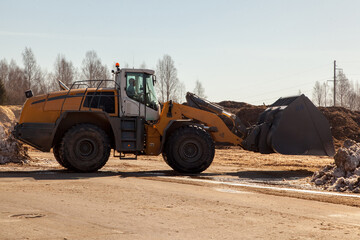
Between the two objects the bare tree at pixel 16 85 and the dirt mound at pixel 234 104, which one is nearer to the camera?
the dirt mound at pixel 234 104

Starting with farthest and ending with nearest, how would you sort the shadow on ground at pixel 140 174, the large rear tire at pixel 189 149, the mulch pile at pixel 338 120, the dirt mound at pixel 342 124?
the mulch pile at pixel 338 120, the dirt mound at pixel 342 124, the large rear tire at pixel 189 149, the shadow on ground at pixel 140 174

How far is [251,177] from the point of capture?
15.0m

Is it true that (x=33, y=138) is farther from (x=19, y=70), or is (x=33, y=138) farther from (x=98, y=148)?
(x=19, y=70)

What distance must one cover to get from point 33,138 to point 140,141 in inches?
125

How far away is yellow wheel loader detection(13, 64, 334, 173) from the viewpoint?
15039mm

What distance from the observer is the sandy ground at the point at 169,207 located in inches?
287

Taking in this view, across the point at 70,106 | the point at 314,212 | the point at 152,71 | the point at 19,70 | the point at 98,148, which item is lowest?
the point at 314,212

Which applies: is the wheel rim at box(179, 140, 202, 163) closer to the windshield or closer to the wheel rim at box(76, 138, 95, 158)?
the windshield

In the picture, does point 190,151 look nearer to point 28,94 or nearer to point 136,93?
point 136,93

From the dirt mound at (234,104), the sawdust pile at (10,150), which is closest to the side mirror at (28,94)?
the sawdust pile at (10,150)

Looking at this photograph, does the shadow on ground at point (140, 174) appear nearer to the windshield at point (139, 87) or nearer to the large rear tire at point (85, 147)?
the large rear tire at point (85, 147)

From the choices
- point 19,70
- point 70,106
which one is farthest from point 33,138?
point 19,70

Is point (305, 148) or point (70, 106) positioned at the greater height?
point (70, 106)

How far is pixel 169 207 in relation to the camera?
9312 millimetres
